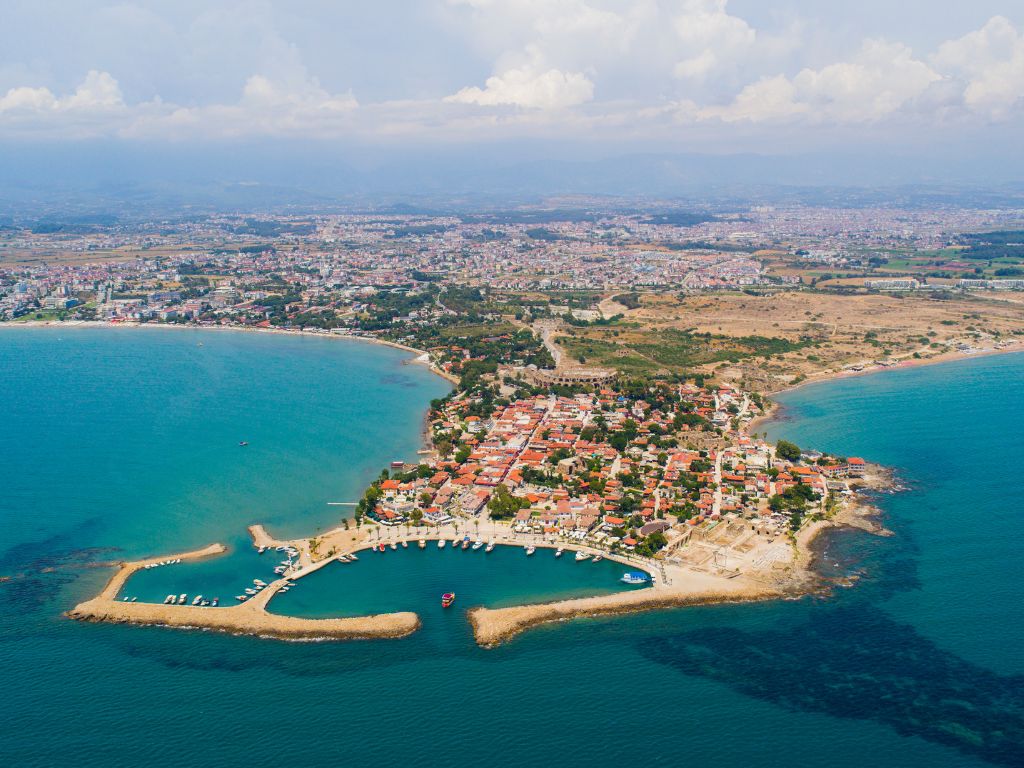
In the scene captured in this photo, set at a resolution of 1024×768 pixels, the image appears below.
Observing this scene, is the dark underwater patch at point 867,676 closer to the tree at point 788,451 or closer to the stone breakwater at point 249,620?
the stone breakwater at point 249,620

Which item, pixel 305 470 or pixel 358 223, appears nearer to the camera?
pixel 305 470

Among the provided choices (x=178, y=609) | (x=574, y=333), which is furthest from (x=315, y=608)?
(x=574, y=333)

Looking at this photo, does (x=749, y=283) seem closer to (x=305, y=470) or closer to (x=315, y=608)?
(x=305, y=470)

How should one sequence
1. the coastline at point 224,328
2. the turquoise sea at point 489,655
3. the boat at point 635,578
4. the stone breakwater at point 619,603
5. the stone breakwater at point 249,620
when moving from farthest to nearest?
the coastline at point 224,328
the boat at point 635,578
the stone breakwater at point 619,603
the stone breakwater at point 249,620
the turquoise sea at point 489,655

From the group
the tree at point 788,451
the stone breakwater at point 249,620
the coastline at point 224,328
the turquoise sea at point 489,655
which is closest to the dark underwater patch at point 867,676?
the turquoise sea at point 489,655

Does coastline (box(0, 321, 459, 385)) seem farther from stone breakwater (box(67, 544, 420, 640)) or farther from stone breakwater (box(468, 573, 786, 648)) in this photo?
stone breakwater (box(468, 573, 786, 648))

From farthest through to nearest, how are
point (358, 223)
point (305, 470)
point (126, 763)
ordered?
point (358, 223) → point (305, 470) → point (126, 763)

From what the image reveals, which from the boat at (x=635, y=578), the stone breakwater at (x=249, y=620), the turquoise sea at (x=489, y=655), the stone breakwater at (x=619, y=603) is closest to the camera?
the turquoise sea at (x=489, y=655)

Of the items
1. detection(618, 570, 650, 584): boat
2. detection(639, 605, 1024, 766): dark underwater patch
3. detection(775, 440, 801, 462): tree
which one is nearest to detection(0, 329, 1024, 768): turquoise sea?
detection(639, 605, 1024, 766): dark underwater patch
